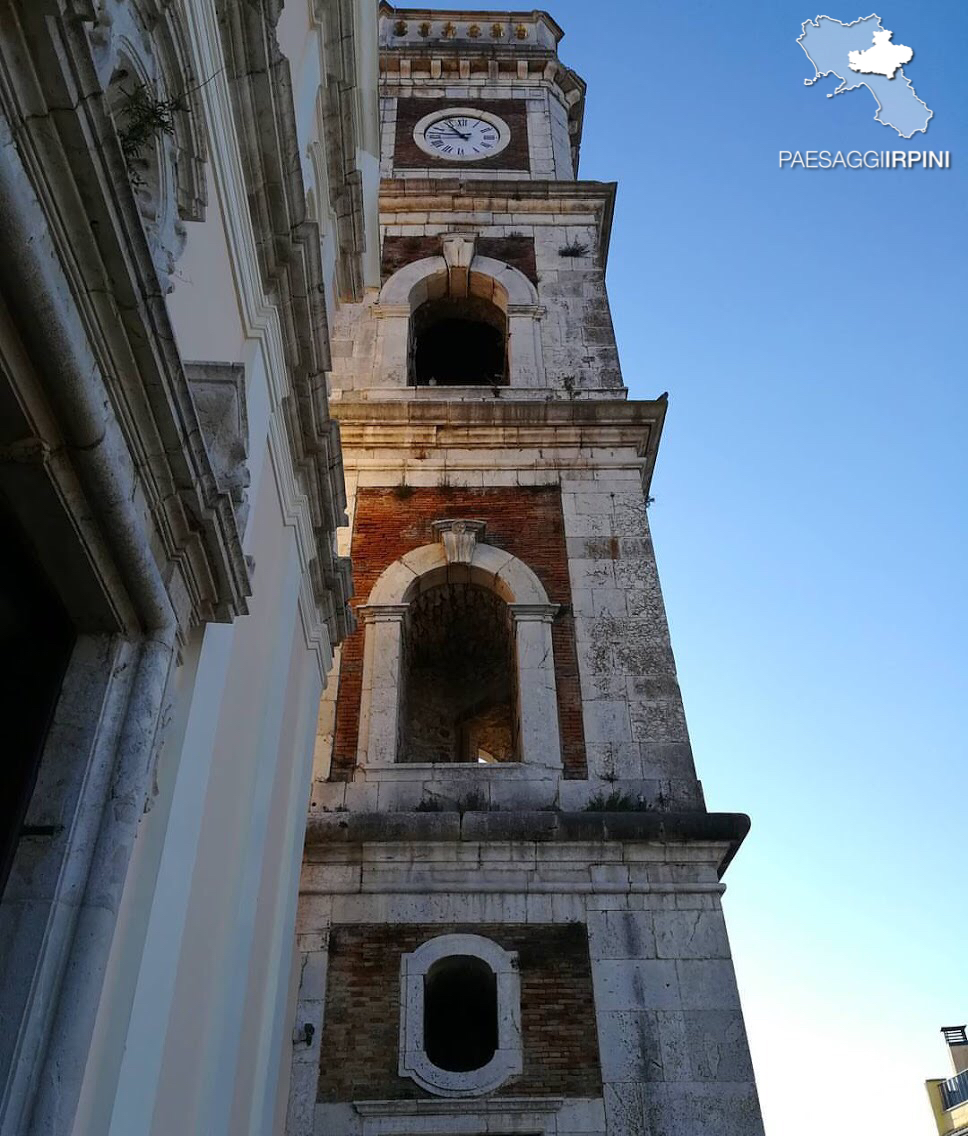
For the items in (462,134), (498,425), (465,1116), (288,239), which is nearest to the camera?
(288,239)

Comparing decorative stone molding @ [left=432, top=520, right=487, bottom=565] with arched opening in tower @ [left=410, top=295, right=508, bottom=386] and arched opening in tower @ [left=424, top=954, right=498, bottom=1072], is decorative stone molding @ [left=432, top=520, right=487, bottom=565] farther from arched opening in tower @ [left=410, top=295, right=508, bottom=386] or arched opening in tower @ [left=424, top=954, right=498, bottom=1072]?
arched opening in tower @ [left=424, top=954, right=498, bottom=1072]

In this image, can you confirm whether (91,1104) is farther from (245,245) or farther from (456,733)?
(456,733)

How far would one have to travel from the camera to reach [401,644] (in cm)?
1107

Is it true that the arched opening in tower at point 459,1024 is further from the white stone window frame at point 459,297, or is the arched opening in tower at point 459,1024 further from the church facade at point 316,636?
the white stone window frame at point 459,297

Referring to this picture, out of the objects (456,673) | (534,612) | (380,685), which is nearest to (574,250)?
(456,673)

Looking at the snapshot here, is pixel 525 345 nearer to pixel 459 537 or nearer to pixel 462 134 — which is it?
pixel 459 537

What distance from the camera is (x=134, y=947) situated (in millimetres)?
4297

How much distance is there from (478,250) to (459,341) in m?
1.31

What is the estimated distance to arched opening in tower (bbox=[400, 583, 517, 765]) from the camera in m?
12.0

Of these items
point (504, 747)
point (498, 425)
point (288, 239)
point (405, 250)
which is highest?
point (405, 250)

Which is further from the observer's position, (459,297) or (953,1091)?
(953,1091)

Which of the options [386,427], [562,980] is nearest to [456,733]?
[386,427]

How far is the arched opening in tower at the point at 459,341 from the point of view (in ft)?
50.8

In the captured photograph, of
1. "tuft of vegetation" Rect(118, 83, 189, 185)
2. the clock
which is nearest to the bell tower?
the clock
